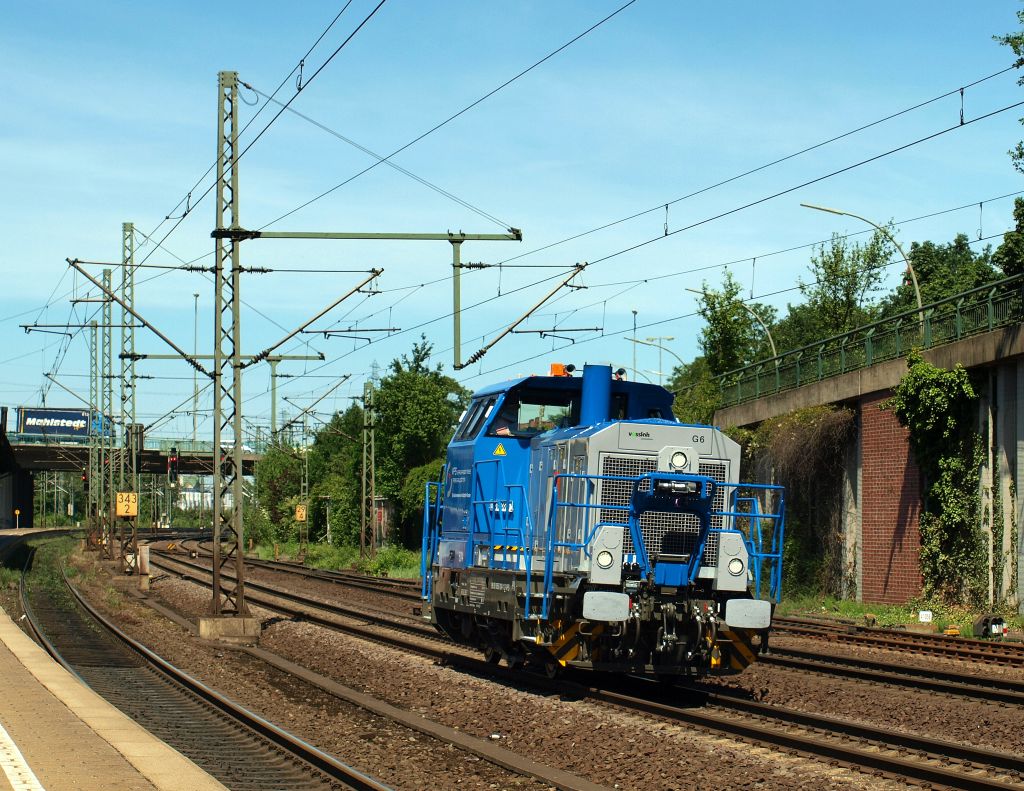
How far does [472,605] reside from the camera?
15680 millimetres

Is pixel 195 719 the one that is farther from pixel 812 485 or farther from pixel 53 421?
pixel 53 421

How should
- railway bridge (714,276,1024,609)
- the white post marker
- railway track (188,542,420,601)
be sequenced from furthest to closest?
railway track (188,542,420,601) → railway bridge (714,276,1024,609) → the white post marker

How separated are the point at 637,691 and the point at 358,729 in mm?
3970

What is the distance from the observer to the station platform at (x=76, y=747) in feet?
29.3

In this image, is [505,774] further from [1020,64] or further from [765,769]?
[1020,64]

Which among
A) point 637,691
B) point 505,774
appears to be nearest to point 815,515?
point 637,691

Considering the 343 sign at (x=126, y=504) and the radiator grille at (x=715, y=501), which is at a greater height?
the radiator grille at (x=715, y=501)

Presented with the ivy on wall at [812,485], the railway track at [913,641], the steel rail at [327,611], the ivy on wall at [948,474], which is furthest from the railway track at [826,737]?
the ivy on wall at [812,485]

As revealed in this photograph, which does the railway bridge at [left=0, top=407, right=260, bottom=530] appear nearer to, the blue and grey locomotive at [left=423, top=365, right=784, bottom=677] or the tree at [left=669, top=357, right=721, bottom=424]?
A: the tree at [left=669, top=357, right=721, bottom=424]

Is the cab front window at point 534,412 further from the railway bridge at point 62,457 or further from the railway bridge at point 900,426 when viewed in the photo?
the railway bridge at point 62,457

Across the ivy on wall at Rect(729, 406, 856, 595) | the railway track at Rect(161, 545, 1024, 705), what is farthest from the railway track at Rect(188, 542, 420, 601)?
the railway track at Rect(161, 545, 1024, 705)

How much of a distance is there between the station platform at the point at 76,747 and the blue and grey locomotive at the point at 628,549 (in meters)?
4.59

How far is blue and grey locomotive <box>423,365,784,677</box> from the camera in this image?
1322 centimetres

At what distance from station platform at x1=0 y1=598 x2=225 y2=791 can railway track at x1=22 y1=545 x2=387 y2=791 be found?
440 millimetres
